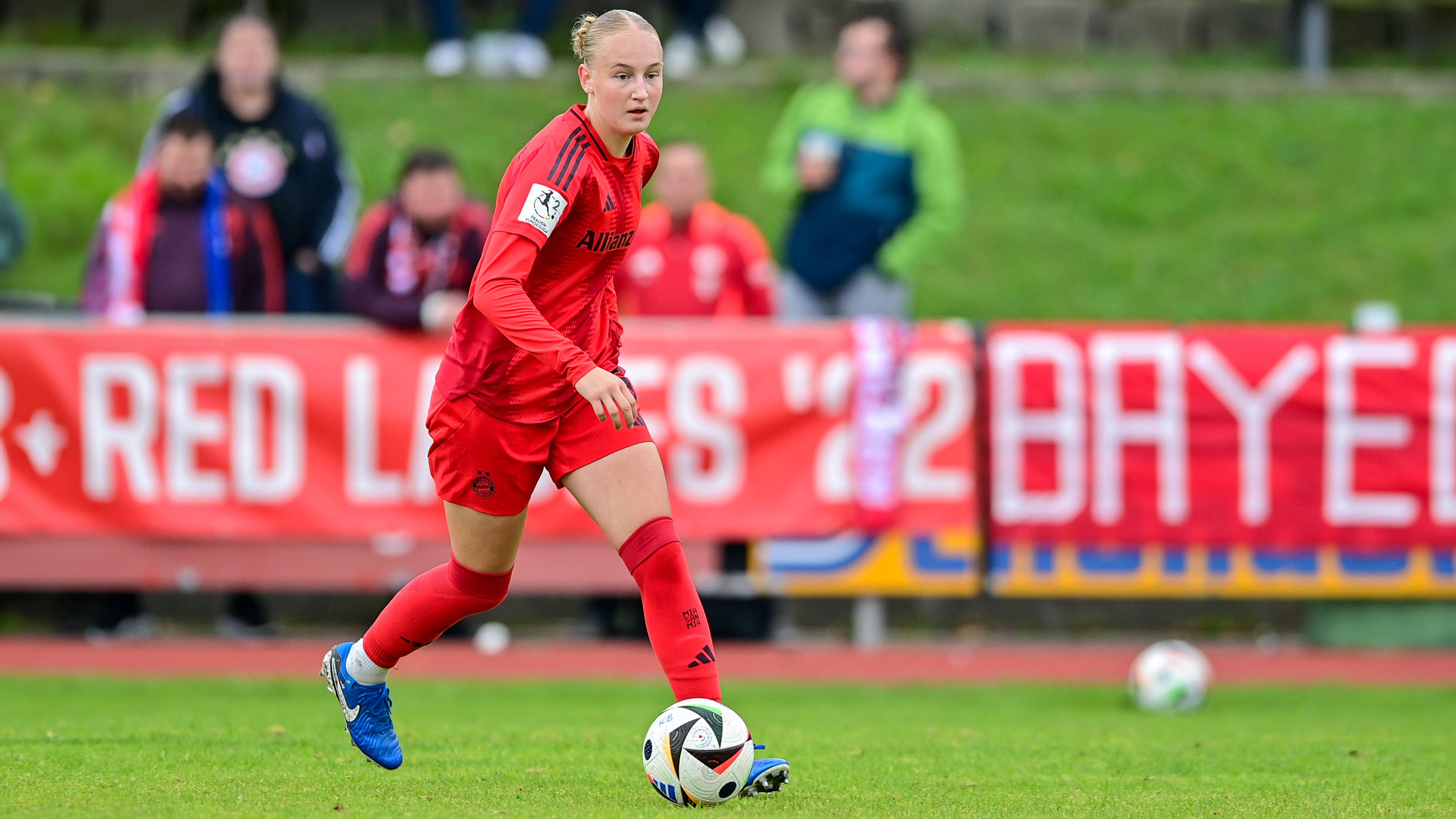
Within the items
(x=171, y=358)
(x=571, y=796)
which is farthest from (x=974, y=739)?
(x=171, y=358)

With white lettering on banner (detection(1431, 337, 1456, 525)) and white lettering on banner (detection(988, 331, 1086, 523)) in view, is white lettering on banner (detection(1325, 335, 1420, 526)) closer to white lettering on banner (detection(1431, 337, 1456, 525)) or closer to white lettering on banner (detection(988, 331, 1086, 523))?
white lettering on banner (detection(1431, 337, 1456, 525))

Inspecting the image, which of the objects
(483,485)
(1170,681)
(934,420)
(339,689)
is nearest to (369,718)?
(339,689)

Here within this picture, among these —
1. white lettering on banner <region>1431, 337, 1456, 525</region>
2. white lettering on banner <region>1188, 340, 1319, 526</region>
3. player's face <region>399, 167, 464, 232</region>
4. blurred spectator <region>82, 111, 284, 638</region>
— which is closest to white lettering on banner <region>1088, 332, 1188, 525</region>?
white lettering on banner <region>1188, 340, 1319, 526</region>

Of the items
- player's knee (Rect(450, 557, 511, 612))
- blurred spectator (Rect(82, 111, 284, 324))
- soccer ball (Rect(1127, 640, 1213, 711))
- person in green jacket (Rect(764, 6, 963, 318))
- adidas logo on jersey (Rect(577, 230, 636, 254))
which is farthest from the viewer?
person in green jacket (Rect(764, 6, 963, 318))

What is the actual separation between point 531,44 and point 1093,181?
15.9 feet

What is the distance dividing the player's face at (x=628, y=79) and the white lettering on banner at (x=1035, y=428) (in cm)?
481

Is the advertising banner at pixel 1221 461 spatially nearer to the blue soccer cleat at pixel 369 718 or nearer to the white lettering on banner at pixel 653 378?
the white lettering on banner at pixel 653 378

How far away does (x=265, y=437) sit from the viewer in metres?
9.36

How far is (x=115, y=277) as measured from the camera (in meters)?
9.66

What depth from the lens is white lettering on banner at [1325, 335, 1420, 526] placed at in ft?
30.7

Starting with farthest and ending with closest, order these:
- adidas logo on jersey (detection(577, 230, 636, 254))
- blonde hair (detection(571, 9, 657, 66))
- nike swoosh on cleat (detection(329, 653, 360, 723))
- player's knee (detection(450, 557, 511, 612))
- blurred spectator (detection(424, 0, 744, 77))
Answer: blurred spectator (detection(424, 0, 744, 77)), nike swoosh on cleat (detection(329, 653, 360, 723)), player's knee (detection(450, 557, 511, 612)), adidas logo on jersey (detection(577, 230, 636, 254)), blonde hair (detection(571, 9, 657, 66))

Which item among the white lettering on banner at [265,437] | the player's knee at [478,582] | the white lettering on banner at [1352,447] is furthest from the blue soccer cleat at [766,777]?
the white lettering on banner at [1352,447]

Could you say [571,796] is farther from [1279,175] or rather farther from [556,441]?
[1279,175]

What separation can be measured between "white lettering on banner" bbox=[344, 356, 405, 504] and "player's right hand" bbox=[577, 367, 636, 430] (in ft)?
16.1
